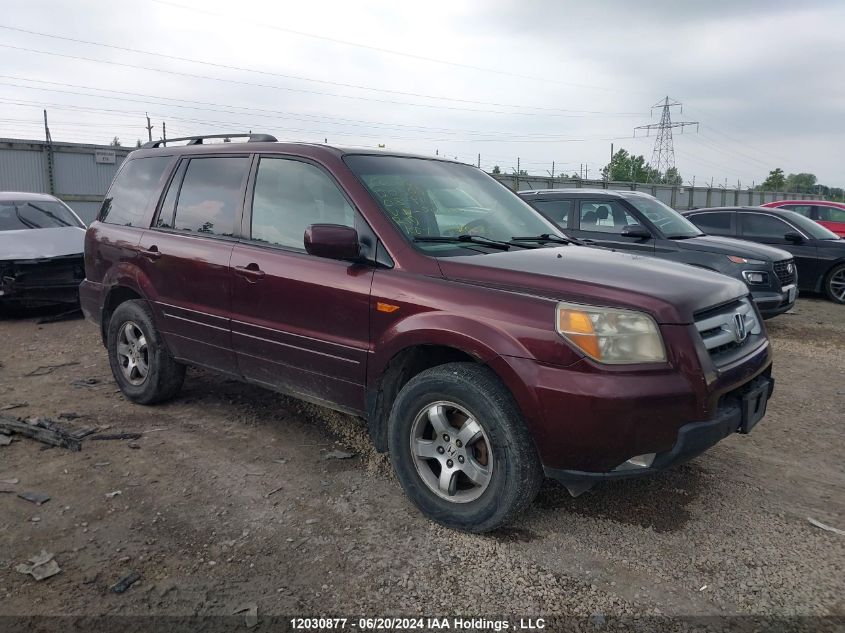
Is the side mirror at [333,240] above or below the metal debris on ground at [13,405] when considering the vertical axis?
above

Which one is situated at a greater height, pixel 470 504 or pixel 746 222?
pixel 746 222

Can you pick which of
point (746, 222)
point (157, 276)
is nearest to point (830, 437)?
point (157, 276)

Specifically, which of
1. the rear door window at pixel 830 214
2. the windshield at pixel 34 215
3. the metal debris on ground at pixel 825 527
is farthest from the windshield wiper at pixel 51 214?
the rear door window at pixel 830 214

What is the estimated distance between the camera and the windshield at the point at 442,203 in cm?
352

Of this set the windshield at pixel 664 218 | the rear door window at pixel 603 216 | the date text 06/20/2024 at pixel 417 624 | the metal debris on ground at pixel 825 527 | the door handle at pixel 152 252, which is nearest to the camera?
the date text 06/20/2024 at pixel 417 624

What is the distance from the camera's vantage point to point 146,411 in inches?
188

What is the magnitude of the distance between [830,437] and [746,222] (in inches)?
285

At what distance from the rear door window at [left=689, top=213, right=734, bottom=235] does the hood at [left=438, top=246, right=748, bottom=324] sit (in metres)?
8.21

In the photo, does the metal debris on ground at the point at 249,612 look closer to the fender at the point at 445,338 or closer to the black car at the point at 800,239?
the fender at the point at 445,338

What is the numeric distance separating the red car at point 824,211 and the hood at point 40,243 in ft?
41.1

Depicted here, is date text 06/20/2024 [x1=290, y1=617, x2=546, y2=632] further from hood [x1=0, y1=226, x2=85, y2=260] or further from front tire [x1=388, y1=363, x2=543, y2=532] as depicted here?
hood [x1=0, y1=226, x2=85, y2=260]

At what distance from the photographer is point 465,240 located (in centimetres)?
357

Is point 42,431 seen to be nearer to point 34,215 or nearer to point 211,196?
point 211,196

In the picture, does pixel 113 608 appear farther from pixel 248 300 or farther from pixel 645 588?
pixel 645 588
